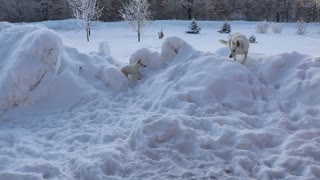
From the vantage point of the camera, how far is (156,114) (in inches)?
210

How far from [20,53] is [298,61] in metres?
4.84

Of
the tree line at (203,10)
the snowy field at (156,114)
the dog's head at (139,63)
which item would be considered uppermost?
the tree line at (203,10)

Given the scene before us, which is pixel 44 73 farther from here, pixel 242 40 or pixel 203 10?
pixel 203 10

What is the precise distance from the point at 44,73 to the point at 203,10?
35111mm

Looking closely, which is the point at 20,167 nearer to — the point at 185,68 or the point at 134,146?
the point at 134,146

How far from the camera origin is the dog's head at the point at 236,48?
684 centimetres

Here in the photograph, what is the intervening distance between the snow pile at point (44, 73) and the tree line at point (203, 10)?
32538mm

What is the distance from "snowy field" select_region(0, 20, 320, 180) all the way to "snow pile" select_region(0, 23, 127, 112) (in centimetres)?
2

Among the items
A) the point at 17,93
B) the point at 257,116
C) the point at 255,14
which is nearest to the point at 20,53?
the point at 17,93

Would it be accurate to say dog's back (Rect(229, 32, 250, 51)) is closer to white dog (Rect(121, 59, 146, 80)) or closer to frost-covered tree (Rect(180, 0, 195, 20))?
white dog (Rect(121, 59, 146, 80))

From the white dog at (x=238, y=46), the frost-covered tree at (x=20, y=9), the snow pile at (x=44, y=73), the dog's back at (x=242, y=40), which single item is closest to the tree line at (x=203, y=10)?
the frost-covered tree at (x=20, y=9)

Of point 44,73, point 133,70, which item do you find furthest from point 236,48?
point 44,73

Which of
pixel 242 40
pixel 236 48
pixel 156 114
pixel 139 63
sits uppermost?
pixel 242 40

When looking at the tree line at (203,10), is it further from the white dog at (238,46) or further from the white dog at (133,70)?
the white dog at (238,46)
